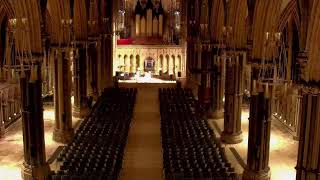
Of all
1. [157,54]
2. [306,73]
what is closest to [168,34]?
[157,54]

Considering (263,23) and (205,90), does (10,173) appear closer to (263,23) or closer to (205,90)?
(263,23)

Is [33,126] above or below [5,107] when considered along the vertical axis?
above

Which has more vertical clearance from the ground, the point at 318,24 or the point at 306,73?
the point at 318,24

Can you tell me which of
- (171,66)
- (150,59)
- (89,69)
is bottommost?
(171,66)

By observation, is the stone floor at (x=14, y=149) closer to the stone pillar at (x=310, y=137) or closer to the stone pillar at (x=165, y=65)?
the stone pillar at (x=310, y=137)

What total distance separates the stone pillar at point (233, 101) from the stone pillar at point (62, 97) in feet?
27.4

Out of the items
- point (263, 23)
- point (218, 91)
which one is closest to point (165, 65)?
point (218, 91)

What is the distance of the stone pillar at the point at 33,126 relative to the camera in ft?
52.4

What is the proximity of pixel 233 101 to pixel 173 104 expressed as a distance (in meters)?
6.99

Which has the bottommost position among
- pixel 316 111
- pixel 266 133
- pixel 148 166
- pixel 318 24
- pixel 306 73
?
pixel 148 166

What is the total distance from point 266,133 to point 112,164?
6225 millimetres

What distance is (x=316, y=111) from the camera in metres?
12.0

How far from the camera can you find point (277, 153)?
66.5 feet

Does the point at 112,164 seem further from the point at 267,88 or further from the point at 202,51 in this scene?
the point at 202,51
